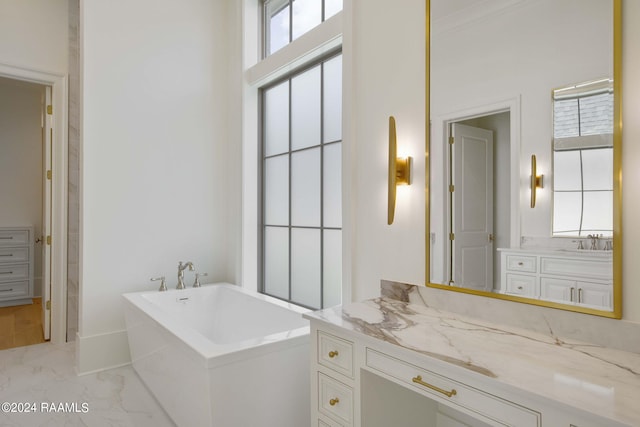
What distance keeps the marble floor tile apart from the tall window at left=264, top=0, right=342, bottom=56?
2660 millimetres

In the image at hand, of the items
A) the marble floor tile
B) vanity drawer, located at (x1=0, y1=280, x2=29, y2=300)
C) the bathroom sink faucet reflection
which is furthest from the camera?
vanity drawer, located at (x1=0, y1=280, x2=29, y2=300)

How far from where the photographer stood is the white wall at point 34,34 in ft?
10.1

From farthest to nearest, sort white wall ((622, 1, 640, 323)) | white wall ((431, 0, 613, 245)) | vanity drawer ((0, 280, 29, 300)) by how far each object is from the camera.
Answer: vanity drawer ((0, 280, 29, 300)) < white wall ((431, 0, 613, 245)) < white wall ((622, 1, 640, 323))

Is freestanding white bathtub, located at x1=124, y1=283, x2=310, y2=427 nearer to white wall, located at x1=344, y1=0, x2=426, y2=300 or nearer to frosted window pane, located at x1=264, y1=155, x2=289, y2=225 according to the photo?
white wall, located at x1=344, y1=0, x2=426, y2=300

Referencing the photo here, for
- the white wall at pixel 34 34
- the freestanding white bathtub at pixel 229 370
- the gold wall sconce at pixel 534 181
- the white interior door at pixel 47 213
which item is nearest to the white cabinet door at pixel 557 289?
the gold wall sconce at pixel 534 181

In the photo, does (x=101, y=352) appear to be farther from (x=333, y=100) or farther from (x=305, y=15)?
(x=305, y=15)

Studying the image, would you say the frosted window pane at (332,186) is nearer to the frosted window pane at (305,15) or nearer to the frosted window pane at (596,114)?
the frosted window pane at (305,15)

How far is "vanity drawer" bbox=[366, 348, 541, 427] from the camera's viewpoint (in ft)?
3.09

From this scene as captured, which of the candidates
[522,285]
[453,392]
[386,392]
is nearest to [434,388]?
[453,392]

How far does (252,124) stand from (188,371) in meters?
2.10

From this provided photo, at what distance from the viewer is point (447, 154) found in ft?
5.43

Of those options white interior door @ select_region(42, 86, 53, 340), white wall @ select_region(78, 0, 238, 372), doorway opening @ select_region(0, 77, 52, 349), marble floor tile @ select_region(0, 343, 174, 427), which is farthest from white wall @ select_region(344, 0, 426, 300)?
doorway opening @ select_region(0, 77, 52, 349)

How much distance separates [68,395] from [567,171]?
114 inches

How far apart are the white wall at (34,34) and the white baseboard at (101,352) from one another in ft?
7.35
